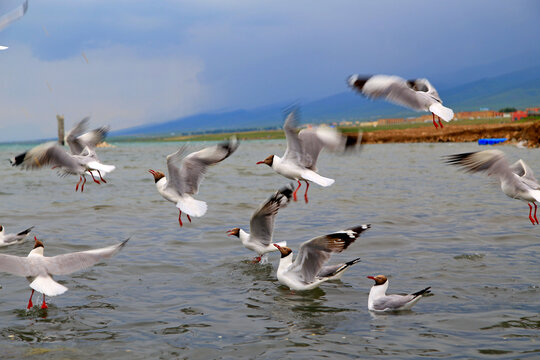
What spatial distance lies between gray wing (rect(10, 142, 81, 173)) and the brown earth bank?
32765 mm

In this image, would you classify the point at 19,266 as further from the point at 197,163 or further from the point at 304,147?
the point at 304,147

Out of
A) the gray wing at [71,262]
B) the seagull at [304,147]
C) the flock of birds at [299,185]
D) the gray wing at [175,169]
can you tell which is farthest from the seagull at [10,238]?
the seagull at [304,147]

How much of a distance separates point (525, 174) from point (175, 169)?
15.9 feet

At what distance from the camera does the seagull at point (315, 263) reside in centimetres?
797

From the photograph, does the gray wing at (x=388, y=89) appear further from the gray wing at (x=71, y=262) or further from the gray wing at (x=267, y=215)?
the gray wing at (x=71, y=262)

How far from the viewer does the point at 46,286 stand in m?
7.12

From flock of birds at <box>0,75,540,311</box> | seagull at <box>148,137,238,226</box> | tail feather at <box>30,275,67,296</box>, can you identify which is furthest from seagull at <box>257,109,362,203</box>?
tail feather at <box>30,275,67,296</box>

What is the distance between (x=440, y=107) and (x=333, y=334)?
277cm

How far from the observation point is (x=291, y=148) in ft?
28.3

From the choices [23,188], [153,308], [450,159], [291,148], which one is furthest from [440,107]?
[23,188]

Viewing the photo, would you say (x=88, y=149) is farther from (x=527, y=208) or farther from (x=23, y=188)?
(x=23, y=188)

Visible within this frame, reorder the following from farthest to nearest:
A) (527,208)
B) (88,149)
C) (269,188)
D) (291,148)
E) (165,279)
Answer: (269,188) → (527,208) → (88,149) → (165,279) → (291,148)

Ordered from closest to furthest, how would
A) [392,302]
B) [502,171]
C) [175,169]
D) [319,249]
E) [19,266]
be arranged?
[19,266] → [392,302] → [319,249] → [502,171] → [175,169]

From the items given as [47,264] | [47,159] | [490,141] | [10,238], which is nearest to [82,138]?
[47,159]
